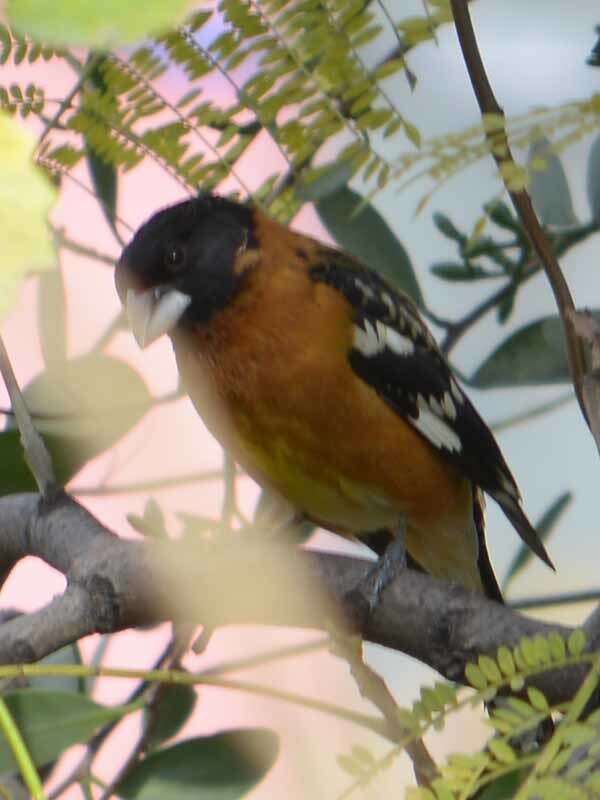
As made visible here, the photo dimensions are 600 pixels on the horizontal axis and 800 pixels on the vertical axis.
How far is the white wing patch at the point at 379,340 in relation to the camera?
920 millimetres

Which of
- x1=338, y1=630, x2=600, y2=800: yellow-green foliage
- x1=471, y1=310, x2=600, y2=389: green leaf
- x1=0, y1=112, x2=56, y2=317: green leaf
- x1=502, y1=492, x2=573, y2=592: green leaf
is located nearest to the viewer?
x1=0, y1=112, x2=56, y2=317: green leaf

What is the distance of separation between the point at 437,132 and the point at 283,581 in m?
1.07

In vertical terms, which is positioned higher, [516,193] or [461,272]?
[516,193]

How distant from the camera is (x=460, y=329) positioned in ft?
3.25

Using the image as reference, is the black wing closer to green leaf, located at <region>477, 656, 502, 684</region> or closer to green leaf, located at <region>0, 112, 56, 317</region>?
green leaf, located at <region>477, 656, 502, 684</region>

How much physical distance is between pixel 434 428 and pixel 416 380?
0.05 m

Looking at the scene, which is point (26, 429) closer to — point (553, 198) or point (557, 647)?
point (557, 647)

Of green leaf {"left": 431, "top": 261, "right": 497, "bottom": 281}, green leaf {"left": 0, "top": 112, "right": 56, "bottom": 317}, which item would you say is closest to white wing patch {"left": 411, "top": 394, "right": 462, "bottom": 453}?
green leaf {"left": 431, "top": 261, "right": 497, "bottom": 281}

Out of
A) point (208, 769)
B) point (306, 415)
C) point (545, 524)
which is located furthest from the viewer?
point (545, 524)

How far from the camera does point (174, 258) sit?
92 centimetres

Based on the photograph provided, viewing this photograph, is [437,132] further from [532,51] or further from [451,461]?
[451,461]

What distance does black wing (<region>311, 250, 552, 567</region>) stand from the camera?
930 millimetres

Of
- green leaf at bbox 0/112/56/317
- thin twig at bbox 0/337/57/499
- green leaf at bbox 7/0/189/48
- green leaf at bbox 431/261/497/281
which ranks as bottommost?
thin twig at bbox 0/337/57/499

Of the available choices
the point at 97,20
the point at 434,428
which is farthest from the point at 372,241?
the point at 97,20
